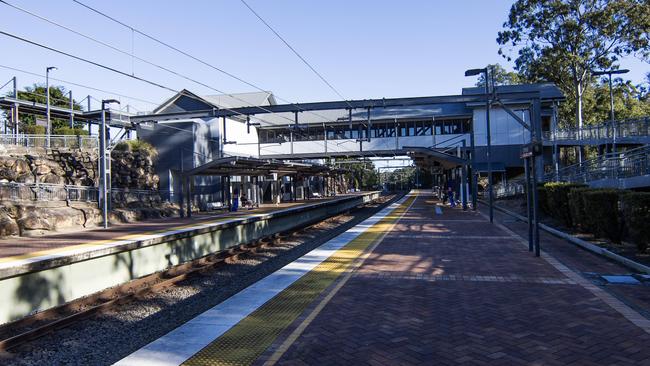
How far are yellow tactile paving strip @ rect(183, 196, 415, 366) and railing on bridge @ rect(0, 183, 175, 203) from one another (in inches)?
596

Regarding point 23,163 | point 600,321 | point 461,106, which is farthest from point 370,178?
point 600,321

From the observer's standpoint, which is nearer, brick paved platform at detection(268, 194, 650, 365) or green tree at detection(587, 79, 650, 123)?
brick paved platform at detection(268, 194, 650, 365)

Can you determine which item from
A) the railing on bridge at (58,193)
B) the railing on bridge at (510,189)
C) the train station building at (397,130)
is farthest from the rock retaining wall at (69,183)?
the railing on bridge at (510,189)

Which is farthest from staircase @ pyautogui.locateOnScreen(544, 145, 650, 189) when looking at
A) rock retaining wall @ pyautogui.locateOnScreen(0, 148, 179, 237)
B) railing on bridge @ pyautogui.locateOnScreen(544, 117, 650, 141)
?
rock retaining wall @ pyautogui.locateOnScreen(0, 148, 179, 237)

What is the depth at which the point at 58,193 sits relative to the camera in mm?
21266

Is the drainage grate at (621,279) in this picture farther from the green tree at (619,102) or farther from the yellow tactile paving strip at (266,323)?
the green tree at (619,102)

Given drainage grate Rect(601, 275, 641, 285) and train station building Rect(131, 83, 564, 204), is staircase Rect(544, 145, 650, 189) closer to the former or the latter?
drainage grate Rect(601, 275, 641, 285)

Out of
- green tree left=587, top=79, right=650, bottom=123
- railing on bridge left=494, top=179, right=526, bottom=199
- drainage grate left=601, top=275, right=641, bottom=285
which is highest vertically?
green tree left=587, top=79, right=650, bottom=123

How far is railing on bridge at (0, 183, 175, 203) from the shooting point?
19.2 m

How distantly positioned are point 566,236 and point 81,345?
13.1 meters

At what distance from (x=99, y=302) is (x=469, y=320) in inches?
280

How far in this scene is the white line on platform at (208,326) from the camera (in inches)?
212

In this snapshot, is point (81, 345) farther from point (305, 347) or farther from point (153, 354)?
point (305, 347)

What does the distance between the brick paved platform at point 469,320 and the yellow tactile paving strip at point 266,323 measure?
0.22 meters
